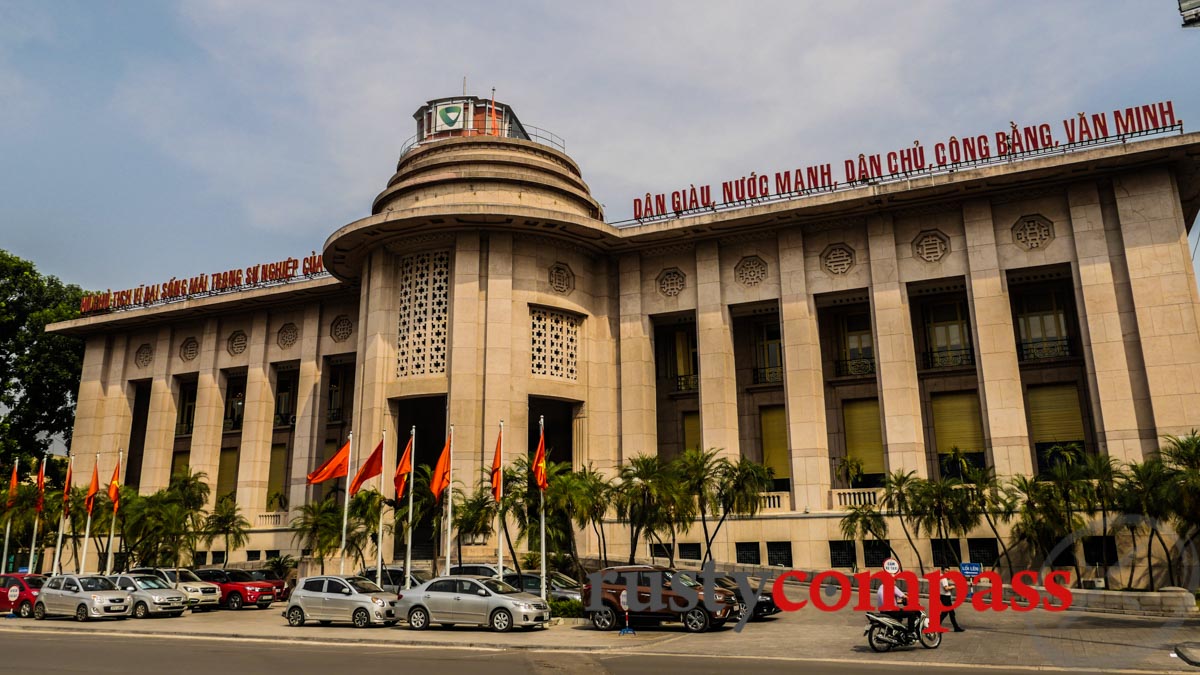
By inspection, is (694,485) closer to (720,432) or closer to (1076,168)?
(720,432)

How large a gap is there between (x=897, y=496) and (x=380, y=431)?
2234cm

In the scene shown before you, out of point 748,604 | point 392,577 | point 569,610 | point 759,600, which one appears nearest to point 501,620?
point 569,610

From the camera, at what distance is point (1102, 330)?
33.2 m

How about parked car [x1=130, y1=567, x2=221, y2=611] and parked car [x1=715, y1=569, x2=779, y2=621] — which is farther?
parked car [x1=130, y1=567, x2=221, y2=611]

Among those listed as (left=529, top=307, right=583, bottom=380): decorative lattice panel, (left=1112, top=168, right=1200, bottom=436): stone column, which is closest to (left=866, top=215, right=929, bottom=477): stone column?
(left=1112, top=168, right=1200, bottom=436): stone column

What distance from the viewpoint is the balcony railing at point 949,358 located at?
38.5m

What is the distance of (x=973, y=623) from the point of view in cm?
2234

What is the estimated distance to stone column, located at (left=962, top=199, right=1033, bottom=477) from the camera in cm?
3347

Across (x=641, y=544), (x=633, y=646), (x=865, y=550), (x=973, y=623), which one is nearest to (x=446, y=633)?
(x=633, y=646)

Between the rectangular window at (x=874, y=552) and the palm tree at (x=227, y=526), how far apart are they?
29508mm

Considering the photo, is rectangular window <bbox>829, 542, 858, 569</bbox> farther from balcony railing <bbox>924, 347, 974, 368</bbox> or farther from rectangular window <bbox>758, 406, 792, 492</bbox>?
balcony railing <bbox>924, 347, 974, 368</bbox>

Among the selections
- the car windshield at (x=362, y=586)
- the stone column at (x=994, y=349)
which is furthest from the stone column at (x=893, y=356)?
the car windshield at (x=362, y=586)

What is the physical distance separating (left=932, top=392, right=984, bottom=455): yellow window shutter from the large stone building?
10 cm

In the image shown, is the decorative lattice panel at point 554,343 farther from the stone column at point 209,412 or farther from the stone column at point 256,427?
the stone column at point 209,412
